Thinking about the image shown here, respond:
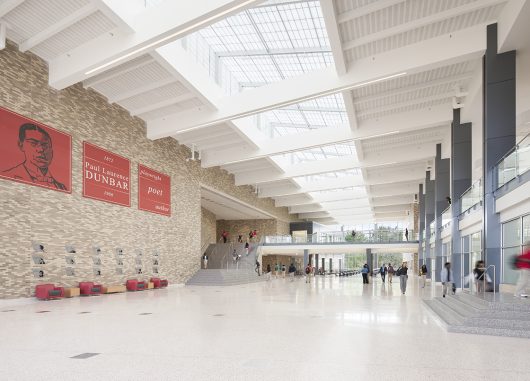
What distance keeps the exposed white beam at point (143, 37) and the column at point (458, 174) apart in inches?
525

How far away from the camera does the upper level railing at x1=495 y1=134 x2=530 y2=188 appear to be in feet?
36.7

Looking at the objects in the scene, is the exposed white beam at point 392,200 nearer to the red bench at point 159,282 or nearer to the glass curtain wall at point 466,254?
the glass curtain wall at point 466,254

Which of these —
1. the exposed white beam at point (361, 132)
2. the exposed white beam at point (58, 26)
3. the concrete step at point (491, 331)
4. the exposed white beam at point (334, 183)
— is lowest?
the concrete step at point (491, 331)

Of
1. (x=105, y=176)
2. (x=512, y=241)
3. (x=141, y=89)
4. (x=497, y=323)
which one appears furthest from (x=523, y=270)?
(x=105, y=176)

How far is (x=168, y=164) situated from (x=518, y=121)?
56.6 ft

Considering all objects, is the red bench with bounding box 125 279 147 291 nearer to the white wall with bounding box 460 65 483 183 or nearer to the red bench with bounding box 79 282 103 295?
the red bench with bounding box 79 282 103 295

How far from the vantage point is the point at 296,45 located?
57.1ft

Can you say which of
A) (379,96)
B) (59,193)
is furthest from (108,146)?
(379,96)

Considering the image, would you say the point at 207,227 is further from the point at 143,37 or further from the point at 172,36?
the point at 172,36

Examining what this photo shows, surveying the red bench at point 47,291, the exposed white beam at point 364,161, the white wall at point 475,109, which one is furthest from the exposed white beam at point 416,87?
the red bench at point 47,291

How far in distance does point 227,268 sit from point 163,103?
16682 millimetres

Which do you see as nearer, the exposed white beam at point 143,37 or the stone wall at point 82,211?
the exposed white beam at point 143,37

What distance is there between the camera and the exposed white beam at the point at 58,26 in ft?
42.0

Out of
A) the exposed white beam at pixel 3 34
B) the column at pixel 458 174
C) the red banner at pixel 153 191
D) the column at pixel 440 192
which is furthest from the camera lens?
the column at pixel 440 192
